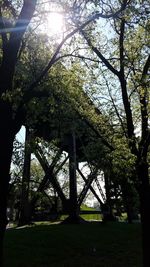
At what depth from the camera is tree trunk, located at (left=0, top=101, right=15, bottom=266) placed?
273 inches

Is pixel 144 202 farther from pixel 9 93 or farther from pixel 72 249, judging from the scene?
pixel 9 93

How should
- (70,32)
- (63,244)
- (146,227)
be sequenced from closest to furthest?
(70,32) < (146,227) < (63,244)

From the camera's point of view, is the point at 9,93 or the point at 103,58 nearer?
the point at 9,93

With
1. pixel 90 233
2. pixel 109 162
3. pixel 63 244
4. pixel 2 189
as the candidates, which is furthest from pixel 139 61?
pixel 90 233

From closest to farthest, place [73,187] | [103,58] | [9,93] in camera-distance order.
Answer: [9,93] → [103,58] → [73,187]

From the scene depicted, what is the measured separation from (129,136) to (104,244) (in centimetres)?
556

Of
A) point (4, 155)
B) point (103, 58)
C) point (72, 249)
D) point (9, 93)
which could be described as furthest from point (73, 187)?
point (9, 93)

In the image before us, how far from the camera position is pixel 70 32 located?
876 centimetres

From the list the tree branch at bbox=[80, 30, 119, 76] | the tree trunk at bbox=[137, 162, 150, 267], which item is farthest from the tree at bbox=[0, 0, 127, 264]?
the tree trunk at bbox=[137, 162, 150, 267]

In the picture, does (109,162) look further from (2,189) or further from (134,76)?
(2,189)

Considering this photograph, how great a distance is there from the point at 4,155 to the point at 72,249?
6328 millimetres

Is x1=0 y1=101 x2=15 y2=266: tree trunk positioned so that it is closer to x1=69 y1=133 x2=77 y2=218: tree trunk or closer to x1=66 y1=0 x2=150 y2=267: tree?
x1=66 y1=0 x2=150 y2=267: tree

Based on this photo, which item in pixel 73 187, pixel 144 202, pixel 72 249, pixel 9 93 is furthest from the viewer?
pixel 73 187

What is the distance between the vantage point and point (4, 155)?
7.18m
